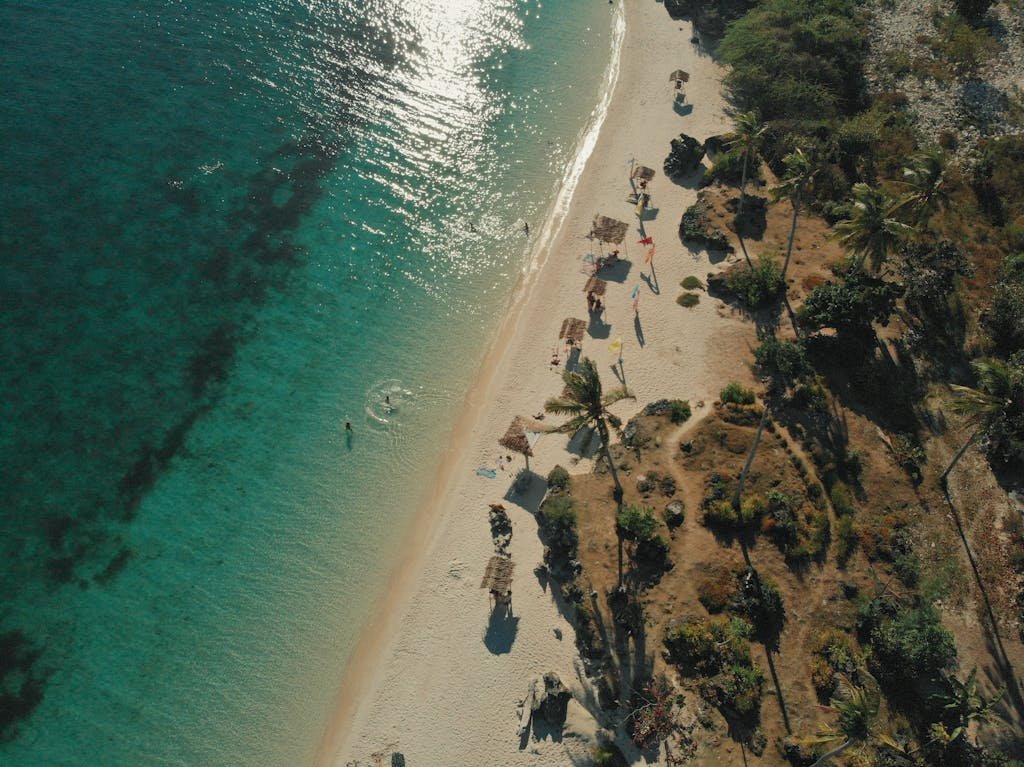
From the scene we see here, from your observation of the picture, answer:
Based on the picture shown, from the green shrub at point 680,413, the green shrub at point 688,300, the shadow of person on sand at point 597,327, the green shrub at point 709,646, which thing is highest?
the green shrub at point 688,300

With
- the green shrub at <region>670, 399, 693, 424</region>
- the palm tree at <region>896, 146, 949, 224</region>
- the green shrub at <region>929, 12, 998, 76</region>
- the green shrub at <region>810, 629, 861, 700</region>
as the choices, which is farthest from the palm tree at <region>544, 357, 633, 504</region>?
the green shrub at <region>929, 12, 998, 76</region>

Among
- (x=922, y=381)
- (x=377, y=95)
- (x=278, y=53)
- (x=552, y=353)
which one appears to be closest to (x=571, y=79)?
(x=377, y=95)

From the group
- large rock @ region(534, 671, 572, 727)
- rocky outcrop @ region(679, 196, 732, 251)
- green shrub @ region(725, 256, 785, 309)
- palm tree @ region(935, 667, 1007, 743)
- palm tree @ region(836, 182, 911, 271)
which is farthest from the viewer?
rocky outcrop @ region(679, 196, 732, 251)

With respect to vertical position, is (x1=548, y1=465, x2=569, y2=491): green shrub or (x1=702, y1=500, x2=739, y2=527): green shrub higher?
(x1=702, y1=500, x2=739, y2=527): green shrub

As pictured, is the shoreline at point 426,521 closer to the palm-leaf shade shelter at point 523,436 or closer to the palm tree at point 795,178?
the palm-leaf shade shelter at point 523,436

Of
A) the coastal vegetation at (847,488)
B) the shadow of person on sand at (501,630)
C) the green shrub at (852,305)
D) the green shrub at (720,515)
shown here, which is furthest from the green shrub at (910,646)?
the shadow of person on sand at (501,630)

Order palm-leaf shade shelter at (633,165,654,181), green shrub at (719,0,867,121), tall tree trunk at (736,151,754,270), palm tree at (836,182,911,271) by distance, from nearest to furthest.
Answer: palm tree at (836,182,911,271) → tall tree trunk at (736,151,754,270) → palm-leaf shade shelter at (633,165,654,181) → green shrub at (719,0,867,121)

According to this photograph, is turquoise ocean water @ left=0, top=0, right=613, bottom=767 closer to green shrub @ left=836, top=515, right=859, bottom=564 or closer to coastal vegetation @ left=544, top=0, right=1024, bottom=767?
coastal vegetation @ left=544, top=0, right=1024, bottom=767
